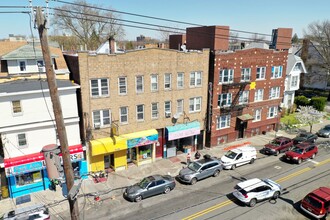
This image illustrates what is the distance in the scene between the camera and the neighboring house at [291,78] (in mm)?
45081

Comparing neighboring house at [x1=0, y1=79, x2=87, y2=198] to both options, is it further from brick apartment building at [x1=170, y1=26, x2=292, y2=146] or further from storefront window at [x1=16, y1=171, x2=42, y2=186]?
brick apartment building at [x1=170, y1=26, x2=292, y2=146]

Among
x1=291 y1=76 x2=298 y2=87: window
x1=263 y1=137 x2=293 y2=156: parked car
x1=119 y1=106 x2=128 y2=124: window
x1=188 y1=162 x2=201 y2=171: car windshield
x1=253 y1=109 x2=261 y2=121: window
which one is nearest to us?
x1=188 y1=162 x2=201 y2=171: car windshield

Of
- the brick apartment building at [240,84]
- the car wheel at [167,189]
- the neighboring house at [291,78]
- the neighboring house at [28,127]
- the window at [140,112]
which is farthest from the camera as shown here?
the neighboring house at [291,78]

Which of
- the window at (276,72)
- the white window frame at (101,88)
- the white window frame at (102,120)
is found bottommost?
the white window frame at (102,120)

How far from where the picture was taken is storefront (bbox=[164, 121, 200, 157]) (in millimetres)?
28500

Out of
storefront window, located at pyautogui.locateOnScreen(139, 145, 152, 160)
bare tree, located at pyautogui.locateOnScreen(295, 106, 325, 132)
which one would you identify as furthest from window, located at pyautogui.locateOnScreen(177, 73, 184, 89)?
bare tree, located at pyautogui.locateOnScreen(295, 106, 325, 132)

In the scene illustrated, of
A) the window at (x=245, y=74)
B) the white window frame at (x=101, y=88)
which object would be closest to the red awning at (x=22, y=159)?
the white window frame at (x=101, y=88)

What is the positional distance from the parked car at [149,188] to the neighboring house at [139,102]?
4.78 meters

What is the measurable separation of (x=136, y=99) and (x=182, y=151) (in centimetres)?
922

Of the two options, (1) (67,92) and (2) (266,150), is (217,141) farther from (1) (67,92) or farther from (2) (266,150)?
(1) (67,92)

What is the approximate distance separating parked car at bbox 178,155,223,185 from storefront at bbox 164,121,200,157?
14.6 ft

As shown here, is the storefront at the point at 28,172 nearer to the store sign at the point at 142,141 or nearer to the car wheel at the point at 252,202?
the store sign at the point at 142,141

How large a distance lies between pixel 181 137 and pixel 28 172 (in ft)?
49.6

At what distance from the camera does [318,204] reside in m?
18.6
